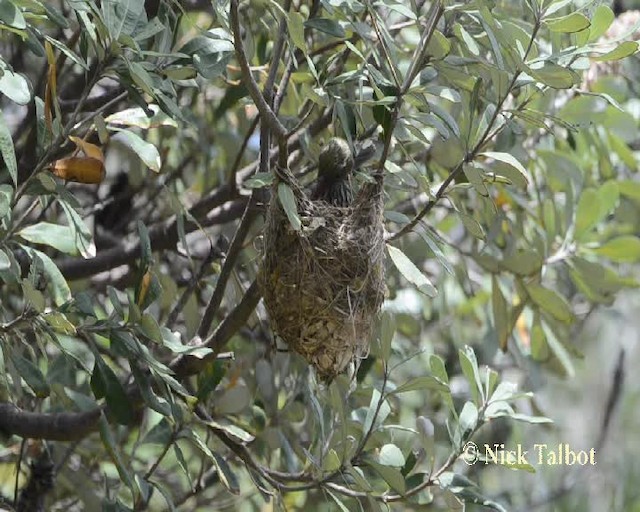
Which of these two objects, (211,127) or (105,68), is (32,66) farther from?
(105,68)

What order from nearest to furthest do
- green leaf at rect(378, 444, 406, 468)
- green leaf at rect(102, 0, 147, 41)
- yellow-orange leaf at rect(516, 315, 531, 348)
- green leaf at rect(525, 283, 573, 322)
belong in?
green leaf at rect(102, 0, 147, 41), green leaf at rect(378, 444, 406, 468), green leaf at rect(525, 283, 573, 322), yellow-orange leaf at rect(516, 315, 531, 348)

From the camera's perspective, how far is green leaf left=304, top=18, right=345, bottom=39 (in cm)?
169

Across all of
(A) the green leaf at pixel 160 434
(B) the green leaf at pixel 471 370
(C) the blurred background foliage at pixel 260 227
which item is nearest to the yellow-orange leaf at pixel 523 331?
(C) the blurred background foliage at pixel 260 227

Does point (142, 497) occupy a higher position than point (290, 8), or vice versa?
point (290, 8)

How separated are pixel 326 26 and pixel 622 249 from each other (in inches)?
41.8

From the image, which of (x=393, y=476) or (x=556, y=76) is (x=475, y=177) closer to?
(x=556, y=76)

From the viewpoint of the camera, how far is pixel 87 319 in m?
1.63

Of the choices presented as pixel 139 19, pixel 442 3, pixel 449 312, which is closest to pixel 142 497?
pixel 139 19

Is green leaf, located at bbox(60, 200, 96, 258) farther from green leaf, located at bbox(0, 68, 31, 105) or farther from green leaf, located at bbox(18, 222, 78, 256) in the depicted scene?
green leaf, located at bbox(0, 68, 31, 105)

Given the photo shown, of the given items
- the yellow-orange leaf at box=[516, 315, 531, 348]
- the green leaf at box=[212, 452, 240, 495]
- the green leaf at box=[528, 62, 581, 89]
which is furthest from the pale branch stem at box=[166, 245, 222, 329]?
the yellow-orange leaf at box=[516, 315, 531, 348]

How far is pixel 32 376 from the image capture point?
163 centimetres

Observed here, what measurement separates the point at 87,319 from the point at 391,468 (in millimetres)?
493

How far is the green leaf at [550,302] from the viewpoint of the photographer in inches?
90.4

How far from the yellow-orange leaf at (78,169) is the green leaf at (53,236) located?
0.07m
